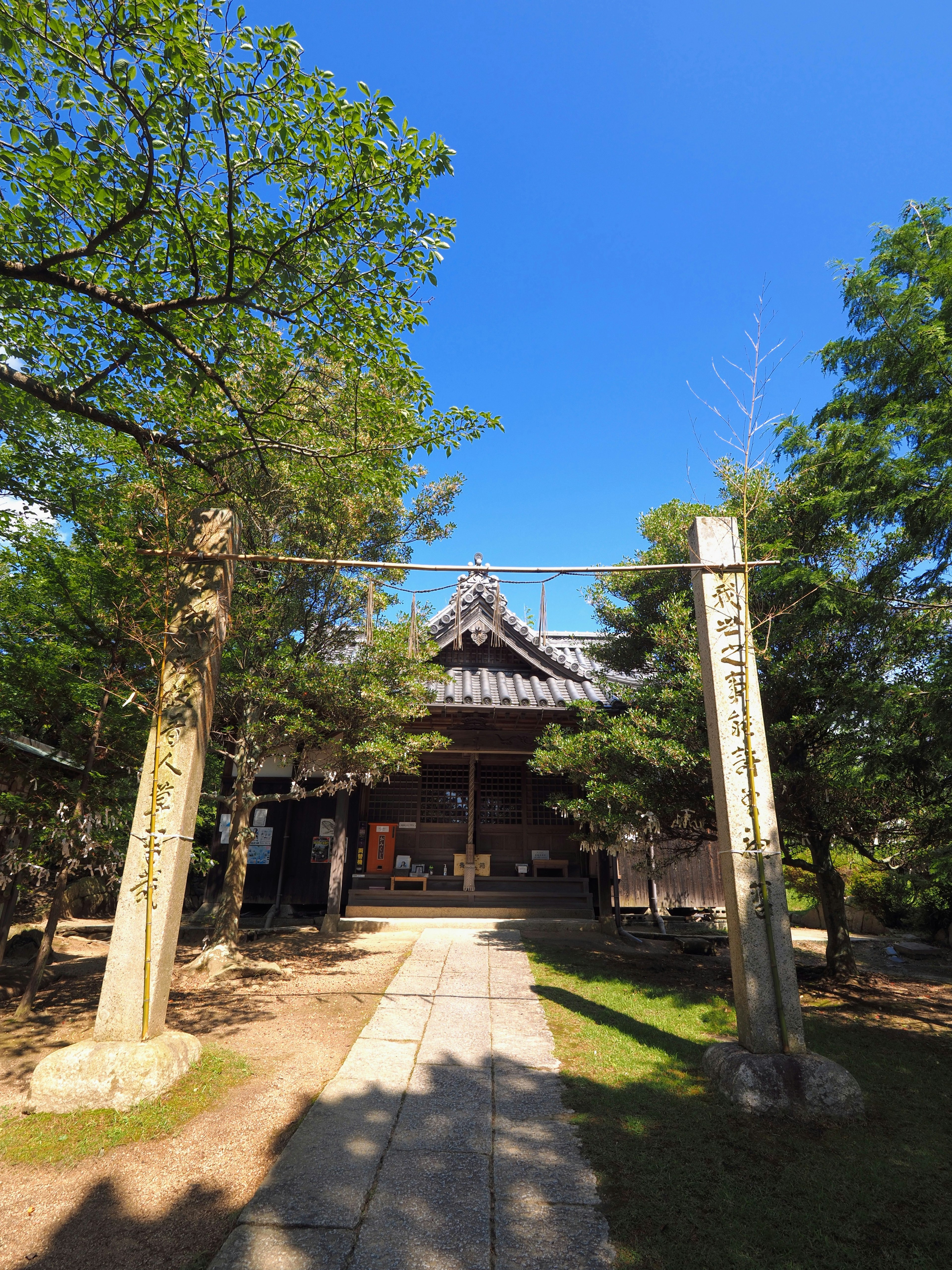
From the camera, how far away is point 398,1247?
2.73 metres

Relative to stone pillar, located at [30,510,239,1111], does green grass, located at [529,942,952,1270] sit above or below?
below

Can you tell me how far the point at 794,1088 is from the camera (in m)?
4.14

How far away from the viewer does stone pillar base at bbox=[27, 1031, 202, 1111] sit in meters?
3.98

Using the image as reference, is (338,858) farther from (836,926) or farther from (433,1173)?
(433,1173)

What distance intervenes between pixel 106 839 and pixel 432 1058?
361 cm

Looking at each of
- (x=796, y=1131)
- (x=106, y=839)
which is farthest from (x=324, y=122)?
(x=796, y=1131)

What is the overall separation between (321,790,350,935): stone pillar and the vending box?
3.58 feet

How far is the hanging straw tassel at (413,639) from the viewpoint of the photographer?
819cm

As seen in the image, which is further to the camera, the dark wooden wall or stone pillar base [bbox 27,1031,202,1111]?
the dark wooden wall

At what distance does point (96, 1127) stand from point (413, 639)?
576 cm

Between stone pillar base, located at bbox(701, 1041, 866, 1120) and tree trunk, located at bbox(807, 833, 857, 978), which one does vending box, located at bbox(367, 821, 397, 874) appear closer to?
tree trunk, located at bbox(807, 833, 857, 978)

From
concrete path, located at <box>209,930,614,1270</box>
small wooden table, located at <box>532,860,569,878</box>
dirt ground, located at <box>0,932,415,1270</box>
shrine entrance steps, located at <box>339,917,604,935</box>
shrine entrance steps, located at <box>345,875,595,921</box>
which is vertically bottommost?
dirt ground, located at <box>0,932,415,1270</box>

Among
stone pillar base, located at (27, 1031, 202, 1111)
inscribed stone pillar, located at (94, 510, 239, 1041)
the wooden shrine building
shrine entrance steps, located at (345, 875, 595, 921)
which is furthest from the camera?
the wooden shrine building

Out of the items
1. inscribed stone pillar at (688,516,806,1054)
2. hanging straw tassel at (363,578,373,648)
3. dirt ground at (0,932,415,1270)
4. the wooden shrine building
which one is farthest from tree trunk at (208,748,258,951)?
inscribed stone pillar at (688,516,806,1054)
